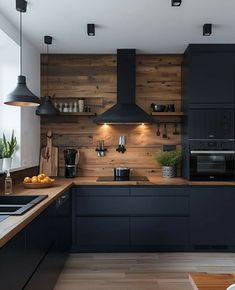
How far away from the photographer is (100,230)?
363 centimetres

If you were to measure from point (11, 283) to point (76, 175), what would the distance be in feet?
8.65

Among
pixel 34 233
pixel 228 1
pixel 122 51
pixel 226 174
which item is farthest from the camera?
pixel 122 51

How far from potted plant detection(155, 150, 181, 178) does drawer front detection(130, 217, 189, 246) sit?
0.67 meters

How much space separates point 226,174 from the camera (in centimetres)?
377

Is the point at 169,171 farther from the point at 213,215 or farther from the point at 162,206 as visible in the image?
the point at 213,215

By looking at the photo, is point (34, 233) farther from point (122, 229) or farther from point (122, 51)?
point (122, 51)

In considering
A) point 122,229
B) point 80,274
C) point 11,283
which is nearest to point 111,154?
point 122,229

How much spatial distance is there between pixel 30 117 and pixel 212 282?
305cm

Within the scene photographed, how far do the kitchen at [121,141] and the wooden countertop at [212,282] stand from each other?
43.3 inches

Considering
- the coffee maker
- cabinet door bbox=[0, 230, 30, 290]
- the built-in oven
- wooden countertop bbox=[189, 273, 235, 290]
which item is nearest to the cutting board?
the coffee maker

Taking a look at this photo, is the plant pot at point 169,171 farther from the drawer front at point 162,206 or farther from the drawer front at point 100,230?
the drawer front at point 100,230

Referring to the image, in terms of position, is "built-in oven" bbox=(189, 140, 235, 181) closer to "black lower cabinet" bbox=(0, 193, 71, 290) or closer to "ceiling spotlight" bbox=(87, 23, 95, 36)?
"black lower cabinet" bbox=(0, 193, 71, 290)

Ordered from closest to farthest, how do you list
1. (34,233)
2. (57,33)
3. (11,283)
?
1. (11,283)
2. (34,233)
3. (57,33)

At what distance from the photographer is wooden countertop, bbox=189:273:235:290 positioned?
133 cm
